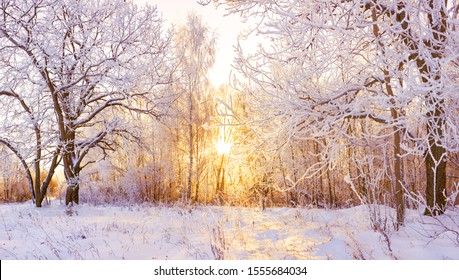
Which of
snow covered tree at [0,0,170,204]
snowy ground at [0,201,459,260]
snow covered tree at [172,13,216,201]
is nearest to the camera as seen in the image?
snowy ground at [0,201,459,260]

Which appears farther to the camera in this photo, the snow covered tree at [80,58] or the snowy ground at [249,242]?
the snow covered tree at [80,58]

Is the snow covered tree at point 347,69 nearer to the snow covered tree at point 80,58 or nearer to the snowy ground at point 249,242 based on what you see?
the snowy ground at point 249,242

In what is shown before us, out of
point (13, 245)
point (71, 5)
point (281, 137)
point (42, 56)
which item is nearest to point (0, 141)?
point (42, 56)

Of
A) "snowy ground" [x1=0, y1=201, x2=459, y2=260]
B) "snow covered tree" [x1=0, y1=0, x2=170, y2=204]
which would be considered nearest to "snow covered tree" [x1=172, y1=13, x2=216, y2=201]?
"snow covered tree" [x1=0, y1=0, x2=170, y2=204]

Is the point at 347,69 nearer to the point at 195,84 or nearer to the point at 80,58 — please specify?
the point at 80,58

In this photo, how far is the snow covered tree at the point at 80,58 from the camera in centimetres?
975

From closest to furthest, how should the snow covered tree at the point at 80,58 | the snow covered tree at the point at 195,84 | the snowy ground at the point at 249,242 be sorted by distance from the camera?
the snowy ground at the point at 249,242 < the snow covered tree at the point at 80,58 < the snow covered tree at the point at 195,84

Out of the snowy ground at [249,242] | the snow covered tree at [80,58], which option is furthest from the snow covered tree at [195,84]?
the snowy ground at [249,242]

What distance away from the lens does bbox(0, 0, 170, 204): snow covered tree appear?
9750 millimetres

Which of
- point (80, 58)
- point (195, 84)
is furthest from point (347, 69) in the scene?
point (195, 84)

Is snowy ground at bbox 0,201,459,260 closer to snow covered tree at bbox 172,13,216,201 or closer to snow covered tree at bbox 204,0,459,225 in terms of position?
snow covered tree at bbox 204,0,459,225

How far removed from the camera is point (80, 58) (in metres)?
10.5

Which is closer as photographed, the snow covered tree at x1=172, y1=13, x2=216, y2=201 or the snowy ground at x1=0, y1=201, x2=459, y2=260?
the snowy ground at x1=0, y1=201, x2=459, y2=260

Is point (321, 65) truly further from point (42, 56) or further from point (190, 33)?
point (190, 33)
